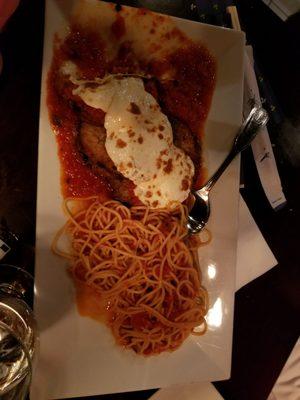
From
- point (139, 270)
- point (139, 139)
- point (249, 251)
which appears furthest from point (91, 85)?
point (249, 251)

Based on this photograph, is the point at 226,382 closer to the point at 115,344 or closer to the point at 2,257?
the point at 115,344

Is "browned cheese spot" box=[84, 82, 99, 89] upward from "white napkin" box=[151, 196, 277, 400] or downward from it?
upward

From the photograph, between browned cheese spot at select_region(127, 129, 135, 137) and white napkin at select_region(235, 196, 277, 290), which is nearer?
browned cheese spot at select_region(127, 129, 135, 137)

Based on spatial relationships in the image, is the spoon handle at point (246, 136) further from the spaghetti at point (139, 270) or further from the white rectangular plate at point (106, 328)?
the spaghetti at point (139, 270)

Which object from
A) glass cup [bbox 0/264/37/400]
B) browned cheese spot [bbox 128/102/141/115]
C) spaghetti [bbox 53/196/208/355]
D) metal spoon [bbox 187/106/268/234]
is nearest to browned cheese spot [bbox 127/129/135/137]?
browned cheese spot [bbox 128/102/141/115]

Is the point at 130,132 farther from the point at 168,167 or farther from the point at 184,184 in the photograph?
the point at 184,184

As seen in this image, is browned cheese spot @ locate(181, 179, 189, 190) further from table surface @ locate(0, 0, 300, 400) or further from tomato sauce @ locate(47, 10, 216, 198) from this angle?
table surface @ locate(0, 0, 300, 400)

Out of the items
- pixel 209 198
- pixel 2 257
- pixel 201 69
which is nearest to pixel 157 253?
pixel 209 198
